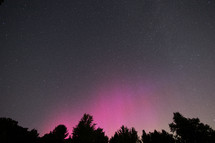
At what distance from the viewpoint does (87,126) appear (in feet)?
44.3

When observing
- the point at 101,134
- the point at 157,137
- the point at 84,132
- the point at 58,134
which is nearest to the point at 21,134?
the point at 58,134

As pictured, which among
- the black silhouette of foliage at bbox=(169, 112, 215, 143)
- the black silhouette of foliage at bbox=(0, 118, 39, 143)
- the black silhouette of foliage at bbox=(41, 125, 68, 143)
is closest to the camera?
the black silhouette of foliage at bbox=(0, 118, 39, 143)

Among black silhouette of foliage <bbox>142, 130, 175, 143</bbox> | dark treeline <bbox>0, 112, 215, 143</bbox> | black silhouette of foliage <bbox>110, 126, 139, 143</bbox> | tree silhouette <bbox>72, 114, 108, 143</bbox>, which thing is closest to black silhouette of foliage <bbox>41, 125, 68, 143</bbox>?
dark treeline <bbox>0, 112, 215, 143</bbox>

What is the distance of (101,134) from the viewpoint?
23734 mm

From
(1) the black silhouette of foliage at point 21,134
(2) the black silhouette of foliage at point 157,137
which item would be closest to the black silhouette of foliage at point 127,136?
(2) the black silhouette of foliage at point 157,137

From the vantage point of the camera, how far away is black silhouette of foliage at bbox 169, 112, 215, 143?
82.5 feet

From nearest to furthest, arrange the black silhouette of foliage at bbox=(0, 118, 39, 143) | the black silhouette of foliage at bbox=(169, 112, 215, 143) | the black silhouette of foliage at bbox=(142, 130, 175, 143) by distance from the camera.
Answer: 1. the black silhouette of foliage at bbox=(0, 118, 39, 143)
2. the black silhouette of foliage at bbox=(142, 130, 175, 143)
3. the black silhouette of foliage at bbox=(169, 112, 215, 143)

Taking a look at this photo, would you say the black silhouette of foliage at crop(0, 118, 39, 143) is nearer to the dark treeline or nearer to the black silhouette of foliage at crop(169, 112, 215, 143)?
the dark treeline

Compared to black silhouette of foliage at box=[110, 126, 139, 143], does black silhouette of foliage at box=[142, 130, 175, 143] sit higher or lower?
higher

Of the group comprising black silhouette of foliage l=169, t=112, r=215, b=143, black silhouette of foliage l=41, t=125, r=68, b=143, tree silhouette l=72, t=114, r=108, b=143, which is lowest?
tree silhouette l=72, t=114, r=108, b=143

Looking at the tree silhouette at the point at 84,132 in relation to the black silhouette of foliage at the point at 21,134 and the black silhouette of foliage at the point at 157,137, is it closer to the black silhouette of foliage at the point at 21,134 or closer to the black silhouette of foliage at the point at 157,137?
the black silhouette of foliage at the point at 21,134

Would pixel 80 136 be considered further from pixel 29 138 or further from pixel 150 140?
pixel 150 140

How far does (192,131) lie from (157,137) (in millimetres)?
11685

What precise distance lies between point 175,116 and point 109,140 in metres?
19.3
